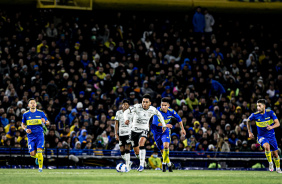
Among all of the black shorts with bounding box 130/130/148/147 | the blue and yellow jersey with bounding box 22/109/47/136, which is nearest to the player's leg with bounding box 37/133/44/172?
the blue and yellow jersey with bounding box 22/109/47/136

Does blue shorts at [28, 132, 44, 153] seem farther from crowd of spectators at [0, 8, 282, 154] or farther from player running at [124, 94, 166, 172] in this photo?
crowd of spectators at [0, 8, 282, 154]

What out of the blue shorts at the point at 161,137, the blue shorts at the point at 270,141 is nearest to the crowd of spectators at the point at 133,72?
the blue shorts at the point at 161,137

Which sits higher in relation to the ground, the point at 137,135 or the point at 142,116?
the point at 142,116

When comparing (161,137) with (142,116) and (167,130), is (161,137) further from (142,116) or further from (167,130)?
(142,116)

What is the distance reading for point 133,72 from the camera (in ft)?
81.7

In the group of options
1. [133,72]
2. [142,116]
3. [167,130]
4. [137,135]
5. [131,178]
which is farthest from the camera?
[133,72]

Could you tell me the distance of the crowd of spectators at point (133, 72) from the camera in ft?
72.5

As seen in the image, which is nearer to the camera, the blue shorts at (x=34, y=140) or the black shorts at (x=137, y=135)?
the black shorts at (x=137, y=135)

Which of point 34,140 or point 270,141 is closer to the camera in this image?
point 34,140

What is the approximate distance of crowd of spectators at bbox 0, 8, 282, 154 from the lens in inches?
870

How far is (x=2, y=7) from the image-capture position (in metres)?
27.4

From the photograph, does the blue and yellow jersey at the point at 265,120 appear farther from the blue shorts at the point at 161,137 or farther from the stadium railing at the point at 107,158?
the stadium railing at the point at 107,158

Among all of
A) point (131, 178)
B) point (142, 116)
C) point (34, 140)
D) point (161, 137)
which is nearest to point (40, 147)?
point (34, 140)

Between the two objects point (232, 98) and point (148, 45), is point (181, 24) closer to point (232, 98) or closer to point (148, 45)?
point (148, 45)
